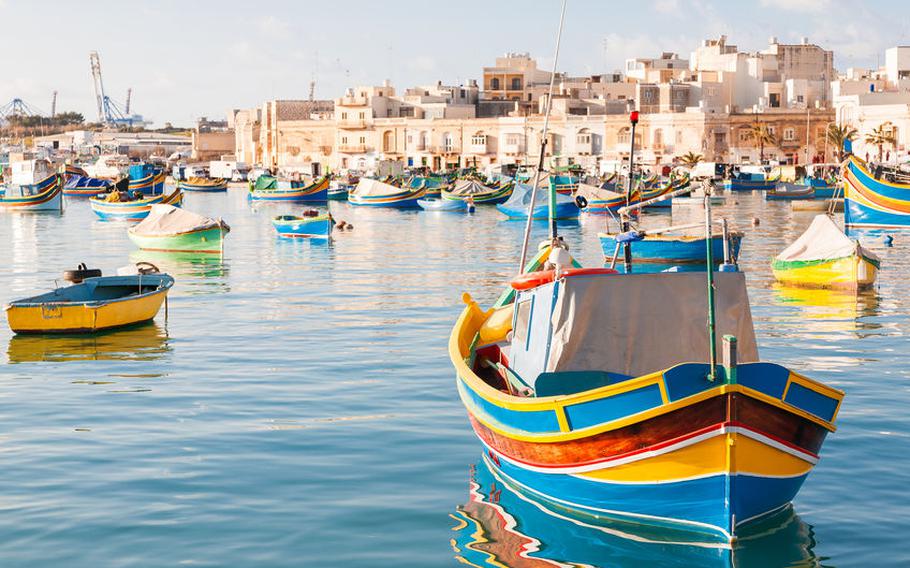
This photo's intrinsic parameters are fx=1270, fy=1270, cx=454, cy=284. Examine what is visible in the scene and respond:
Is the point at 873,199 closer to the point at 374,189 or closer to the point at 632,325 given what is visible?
the point at 374,189

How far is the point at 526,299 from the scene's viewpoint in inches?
549

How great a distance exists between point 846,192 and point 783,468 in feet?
159

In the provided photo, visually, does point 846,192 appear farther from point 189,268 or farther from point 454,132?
point 454,132

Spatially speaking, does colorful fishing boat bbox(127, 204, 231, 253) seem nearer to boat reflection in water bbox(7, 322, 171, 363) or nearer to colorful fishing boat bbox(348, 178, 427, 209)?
boat reflection in water bbox(7, 322, 171, 363)

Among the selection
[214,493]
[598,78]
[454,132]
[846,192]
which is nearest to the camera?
[214,493]

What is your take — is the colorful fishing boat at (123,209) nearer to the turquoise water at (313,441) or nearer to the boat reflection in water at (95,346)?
the turquoise water at (313,441)

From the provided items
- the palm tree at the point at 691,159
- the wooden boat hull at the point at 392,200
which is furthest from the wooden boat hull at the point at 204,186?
the palm tree at the point at 691,159

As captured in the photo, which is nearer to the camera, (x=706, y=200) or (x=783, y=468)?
(x=783, y=468)

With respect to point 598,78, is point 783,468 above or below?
below

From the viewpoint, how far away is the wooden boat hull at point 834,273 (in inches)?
1236

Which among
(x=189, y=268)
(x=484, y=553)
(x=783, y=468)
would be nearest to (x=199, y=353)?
(x=484, y=553)

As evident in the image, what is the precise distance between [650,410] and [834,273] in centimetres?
2241

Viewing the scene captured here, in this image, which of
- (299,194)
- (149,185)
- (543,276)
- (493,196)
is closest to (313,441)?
(543,276)

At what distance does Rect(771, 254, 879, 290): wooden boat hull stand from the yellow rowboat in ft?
53.0
